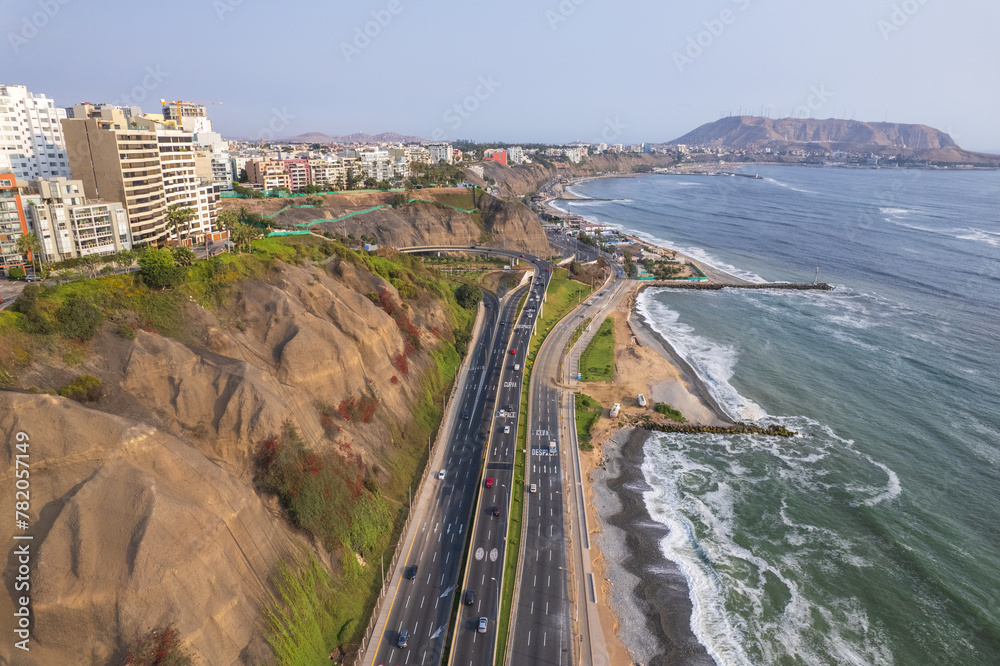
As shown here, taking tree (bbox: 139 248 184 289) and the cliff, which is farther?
the cliff

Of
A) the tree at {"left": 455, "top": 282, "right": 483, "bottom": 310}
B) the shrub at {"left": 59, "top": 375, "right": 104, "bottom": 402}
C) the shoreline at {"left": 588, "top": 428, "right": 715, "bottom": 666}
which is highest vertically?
the shrub at {"left": 59, "top": 375, "right": 104, "bottom": 402}

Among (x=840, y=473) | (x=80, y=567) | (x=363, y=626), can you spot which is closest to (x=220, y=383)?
(x=80, y=567)

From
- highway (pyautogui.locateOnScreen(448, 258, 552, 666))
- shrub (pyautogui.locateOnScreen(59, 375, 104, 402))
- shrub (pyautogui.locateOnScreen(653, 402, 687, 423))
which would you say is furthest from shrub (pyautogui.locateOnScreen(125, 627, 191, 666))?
shrub (pyautogui.locateOnScreen(653, 402, 687, 423))

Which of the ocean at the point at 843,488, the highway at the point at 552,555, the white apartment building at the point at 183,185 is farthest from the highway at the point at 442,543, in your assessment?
the white apartment building at the point at 183,185

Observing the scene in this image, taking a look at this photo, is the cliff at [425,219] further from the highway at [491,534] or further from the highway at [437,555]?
the highway at [437,555]

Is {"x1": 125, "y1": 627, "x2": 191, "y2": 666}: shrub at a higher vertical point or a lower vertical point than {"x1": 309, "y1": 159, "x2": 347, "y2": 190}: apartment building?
lower

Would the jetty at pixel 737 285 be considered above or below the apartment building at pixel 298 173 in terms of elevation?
below

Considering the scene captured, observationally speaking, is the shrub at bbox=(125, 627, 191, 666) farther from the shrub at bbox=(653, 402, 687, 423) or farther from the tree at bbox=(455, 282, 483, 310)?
the tree at bbox=(455, 282, 483, 310)
